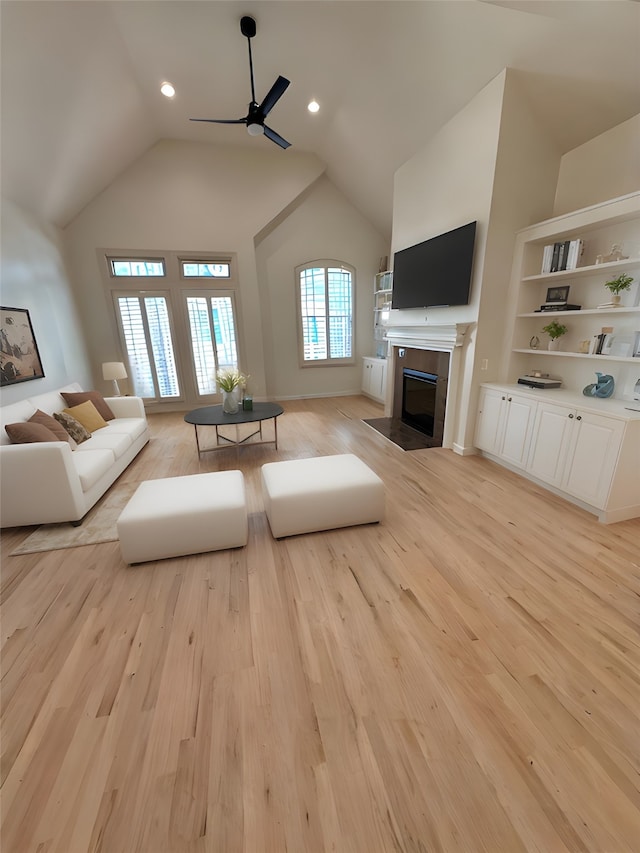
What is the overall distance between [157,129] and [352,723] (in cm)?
692

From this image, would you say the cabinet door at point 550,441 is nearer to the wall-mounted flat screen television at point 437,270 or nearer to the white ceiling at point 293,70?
the wall-mounted flat screen television at point 437,270

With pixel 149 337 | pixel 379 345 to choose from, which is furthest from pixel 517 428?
pixel 149 337

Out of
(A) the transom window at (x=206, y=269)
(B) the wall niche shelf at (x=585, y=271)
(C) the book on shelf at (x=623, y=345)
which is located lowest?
(C) the book on shelf at (x=623, y=345)

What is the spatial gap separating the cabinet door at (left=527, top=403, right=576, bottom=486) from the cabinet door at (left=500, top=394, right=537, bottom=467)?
0.21ft

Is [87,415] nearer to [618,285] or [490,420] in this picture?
[490,420]

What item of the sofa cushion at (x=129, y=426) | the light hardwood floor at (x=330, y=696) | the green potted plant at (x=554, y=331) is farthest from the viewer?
the sofa cushion at (x=129, y=426)

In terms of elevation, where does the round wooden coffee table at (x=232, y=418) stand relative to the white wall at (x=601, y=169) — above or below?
below

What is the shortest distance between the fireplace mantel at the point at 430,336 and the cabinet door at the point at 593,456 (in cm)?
141

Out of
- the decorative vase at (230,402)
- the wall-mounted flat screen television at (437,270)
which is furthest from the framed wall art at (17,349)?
the wall-mounted flat screen television at (437,270)

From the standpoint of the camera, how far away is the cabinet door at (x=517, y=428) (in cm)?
308

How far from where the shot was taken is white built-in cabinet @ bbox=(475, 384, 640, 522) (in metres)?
2.42

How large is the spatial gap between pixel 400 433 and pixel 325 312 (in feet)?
10.8

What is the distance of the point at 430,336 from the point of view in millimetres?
4055

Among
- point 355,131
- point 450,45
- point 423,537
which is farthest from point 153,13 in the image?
point 423,537
